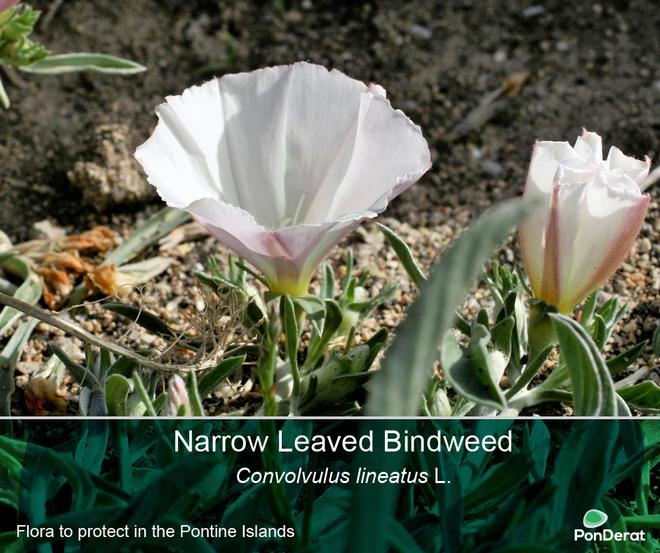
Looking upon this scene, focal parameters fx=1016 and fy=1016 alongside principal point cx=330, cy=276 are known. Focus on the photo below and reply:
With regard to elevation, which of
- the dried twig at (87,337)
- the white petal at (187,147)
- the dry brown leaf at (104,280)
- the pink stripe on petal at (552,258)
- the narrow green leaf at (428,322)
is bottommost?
the dry brown leaf at (104,280)

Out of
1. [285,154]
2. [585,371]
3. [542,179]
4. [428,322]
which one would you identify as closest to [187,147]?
[285,154]

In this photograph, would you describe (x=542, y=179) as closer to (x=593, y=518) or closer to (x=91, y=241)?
(x=593, y=518)

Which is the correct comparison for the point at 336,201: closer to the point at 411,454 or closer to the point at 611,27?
the point at 411,454

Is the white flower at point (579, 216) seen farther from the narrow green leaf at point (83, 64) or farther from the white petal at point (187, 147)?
the narrow green leaf at point (83, 64)

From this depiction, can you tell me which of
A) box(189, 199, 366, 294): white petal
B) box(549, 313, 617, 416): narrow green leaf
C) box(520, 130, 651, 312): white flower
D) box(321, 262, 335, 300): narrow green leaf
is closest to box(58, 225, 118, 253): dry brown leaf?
box(321, 262, 335, 300): narrow green leaf

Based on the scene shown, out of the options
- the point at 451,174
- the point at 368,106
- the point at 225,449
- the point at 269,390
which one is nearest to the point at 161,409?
the point at 225,449

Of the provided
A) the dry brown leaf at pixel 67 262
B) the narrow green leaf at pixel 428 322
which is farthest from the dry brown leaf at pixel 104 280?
the narrow green leaf at pixel 428 322
